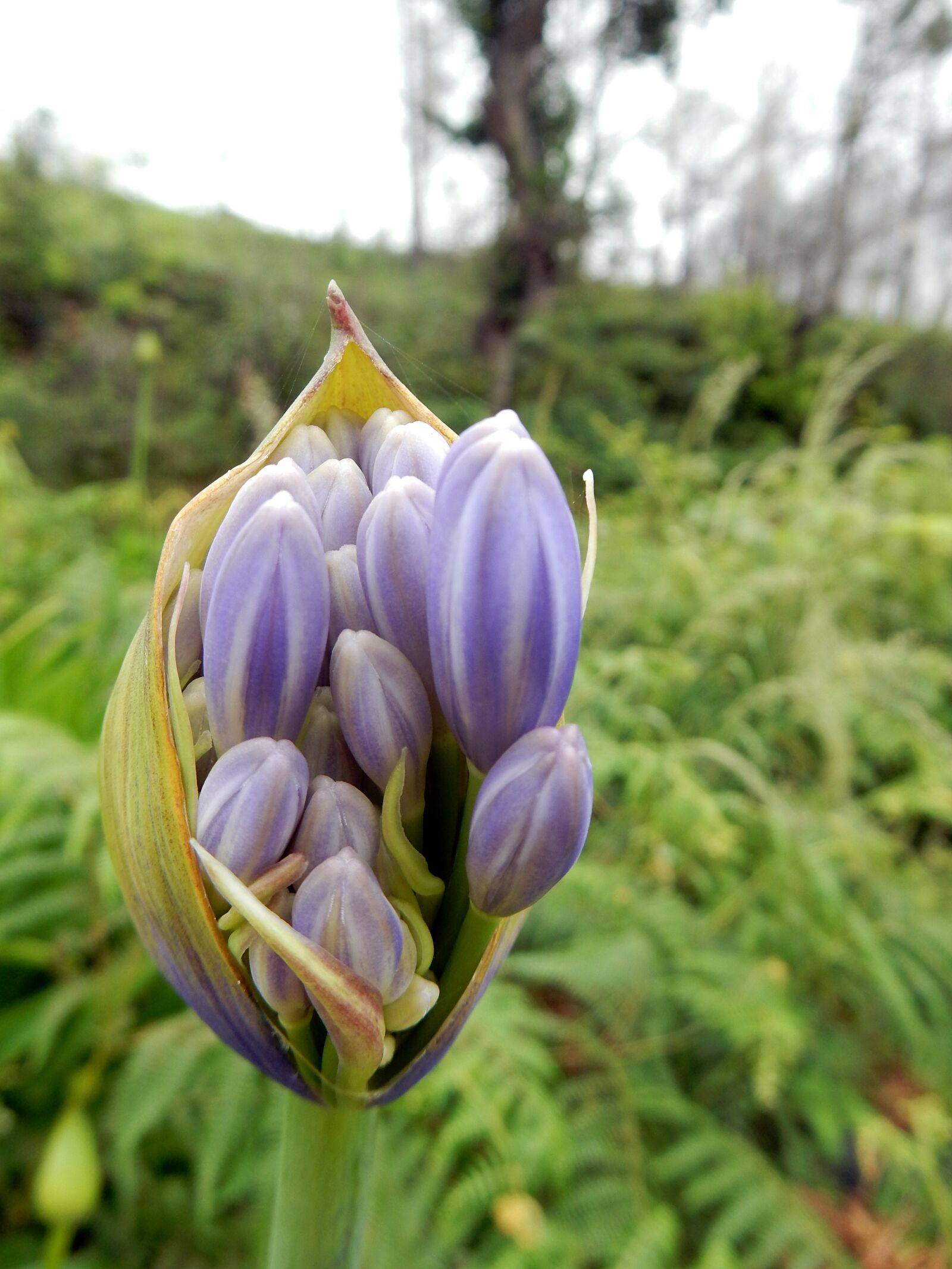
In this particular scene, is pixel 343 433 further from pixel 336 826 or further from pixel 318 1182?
pixel 318 1182

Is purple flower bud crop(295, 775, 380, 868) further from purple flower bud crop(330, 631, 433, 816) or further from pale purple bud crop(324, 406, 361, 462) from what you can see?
pale purple bud crop(324, 406, 361, 462)

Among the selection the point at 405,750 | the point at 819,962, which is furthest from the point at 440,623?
the point at 819,962

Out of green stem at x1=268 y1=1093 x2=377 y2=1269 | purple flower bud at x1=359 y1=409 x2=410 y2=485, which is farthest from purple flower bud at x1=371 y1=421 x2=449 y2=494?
green stem at x1=268 y1=1093 x2=377 y2=1269

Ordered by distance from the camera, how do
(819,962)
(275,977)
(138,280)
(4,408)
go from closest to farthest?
(275,977) < (819,962) < (4,408) < (138,280)

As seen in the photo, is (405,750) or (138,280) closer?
(405,750)

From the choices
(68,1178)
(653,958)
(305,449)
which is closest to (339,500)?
(305,449)

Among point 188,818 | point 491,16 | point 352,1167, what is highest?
point 491,16

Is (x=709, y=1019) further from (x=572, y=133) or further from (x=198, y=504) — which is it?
(x=572, y=133)
